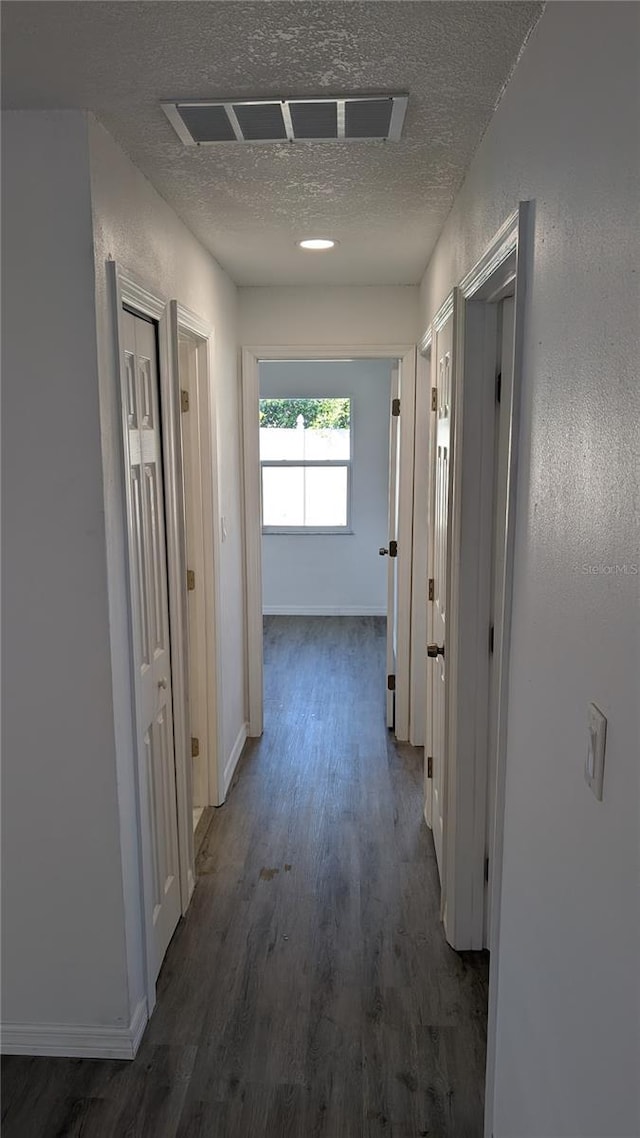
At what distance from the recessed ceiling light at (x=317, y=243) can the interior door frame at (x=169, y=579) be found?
2.50 feet

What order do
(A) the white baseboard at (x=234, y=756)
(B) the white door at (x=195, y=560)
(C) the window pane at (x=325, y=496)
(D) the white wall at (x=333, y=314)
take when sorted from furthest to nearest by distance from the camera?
1. (C) the window pane at (x=325, y=496)
2. (D) the white wall at (x=333, y=314)
3. (A) the white baseboard at (x=234, y=756)
4. (B) the white door at (x=195, y=560)

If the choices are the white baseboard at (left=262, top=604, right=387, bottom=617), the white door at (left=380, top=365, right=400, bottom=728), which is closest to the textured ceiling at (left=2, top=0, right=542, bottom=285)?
the white door at (left=380, top=365, right=400, bottom=728)

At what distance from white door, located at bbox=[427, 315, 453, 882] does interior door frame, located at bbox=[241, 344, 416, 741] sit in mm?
825

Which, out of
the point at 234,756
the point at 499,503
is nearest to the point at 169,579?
the point at 499,503

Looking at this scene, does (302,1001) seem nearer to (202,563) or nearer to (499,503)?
(499,503)

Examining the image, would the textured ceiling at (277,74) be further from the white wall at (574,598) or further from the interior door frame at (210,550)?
the interior door frame at (210,550)

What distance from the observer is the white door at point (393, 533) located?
14.2 feet

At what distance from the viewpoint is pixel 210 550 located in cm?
347

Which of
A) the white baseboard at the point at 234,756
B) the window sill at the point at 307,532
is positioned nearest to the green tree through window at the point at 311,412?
the window sill at the point at 307,532

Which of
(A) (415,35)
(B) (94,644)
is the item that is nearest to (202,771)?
(B) (94,644)

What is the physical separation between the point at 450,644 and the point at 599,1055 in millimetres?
1587

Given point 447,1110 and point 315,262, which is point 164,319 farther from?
point 447,1110

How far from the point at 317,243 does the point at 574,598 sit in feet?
7.73

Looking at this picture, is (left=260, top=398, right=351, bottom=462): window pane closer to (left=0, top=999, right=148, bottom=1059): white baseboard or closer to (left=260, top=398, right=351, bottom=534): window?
(left=260, top=398, right=351, bottom=534): window
